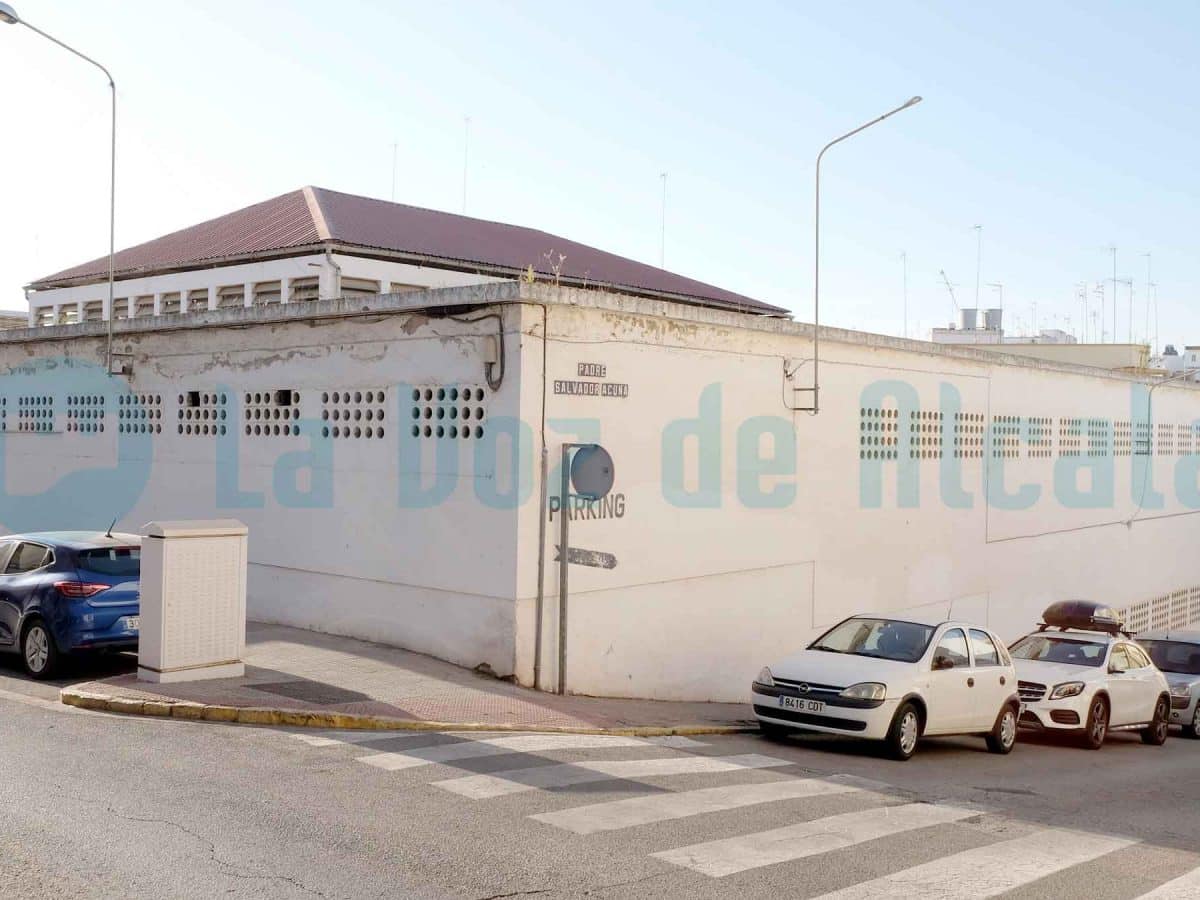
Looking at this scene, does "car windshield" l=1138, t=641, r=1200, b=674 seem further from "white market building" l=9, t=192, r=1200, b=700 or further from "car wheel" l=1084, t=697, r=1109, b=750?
"car wheel" l=1084, t=697, r=1109, b=750

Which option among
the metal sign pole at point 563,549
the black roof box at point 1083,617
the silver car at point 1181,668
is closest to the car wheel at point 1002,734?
the metal sign pole at point 563,549

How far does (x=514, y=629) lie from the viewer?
14094 mm

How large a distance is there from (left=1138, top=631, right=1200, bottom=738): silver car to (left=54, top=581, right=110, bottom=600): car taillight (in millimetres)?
16172

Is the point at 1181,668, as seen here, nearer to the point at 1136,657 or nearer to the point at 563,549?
the point at 1136,657

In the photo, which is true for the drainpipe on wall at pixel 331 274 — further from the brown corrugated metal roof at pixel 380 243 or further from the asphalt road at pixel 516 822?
the asphalt road at pixel 516 822

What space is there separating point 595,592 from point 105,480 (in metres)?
9.23

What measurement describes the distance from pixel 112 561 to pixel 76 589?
548 mm

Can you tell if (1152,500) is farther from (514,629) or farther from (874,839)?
(874,839)

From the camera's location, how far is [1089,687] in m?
16.5

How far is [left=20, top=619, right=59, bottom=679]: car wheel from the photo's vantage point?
13.2 m

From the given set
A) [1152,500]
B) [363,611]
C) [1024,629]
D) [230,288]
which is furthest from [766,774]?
[1152,500]

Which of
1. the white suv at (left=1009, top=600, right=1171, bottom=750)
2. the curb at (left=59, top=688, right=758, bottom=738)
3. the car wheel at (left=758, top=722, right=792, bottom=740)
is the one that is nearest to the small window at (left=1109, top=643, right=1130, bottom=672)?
the white suv at (left=1009, top=600, right=1171, bottom=750)

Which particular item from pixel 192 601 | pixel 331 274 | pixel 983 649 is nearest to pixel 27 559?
pixel 192 601

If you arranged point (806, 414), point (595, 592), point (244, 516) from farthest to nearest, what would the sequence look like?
point (806, 414)
point (244, 516)
point (595, 592)
